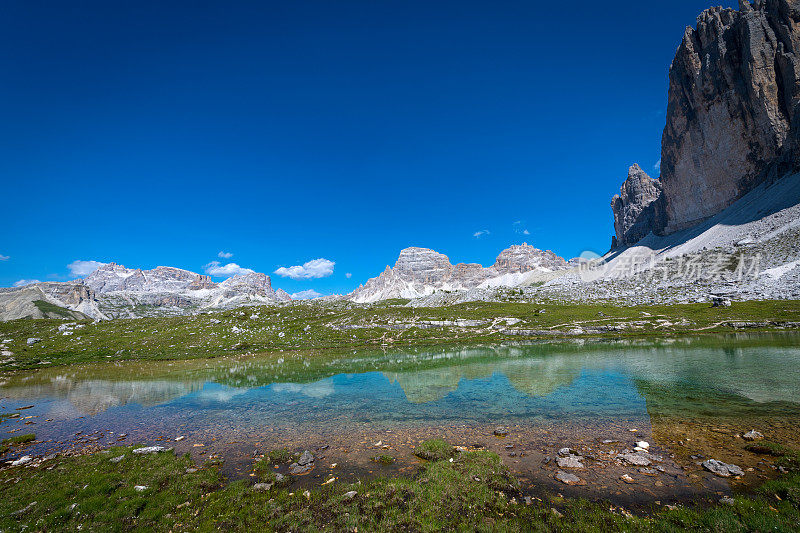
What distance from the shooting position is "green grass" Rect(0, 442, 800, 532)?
881 cm

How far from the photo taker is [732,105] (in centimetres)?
13738

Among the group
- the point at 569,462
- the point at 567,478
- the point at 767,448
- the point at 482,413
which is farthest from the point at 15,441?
the point at 767,448

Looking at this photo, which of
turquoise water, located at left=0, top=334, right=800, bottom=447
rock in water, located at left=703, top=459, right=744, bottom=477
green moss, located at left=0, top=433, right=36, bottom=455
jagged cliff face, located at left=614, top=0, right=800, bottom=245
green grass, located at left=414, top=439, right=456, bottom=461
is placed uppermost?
jagged cliff face, located at left=614, top=0, right=800, bottom=245

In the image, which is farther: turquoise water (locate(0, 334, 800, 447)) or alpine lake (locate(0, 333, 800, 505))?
turquoise water (locate(0, 334, 800, 447))

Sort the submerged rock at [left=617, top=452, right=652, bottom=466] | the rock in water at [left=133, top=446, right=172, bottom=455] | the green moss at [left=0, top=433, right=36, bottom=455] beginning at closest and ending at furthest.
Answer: the submerged rock at [left=617, top=452, right=652, bottom=466] < the rock in water at [left=133, top=446, right=172, bottom=455] < the green moss at [left=0, top=433, right=36, bottom=455]

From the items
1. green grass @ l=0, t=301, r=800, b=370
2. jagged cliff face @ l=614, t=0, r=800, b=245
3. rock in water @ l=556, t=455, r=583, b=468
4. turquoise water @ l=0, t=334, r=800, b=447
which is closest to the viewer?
rock in water @ l=556, t=455, r=583, b=468

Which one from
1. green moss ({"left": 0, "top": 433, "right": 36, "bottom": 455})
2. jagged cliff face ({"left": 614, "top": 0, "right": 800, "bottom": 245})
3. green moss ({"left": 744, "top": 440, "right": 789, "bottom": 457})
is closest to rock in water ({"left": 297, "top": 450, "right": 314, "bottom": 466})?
green moss ({"left": 0, "top": 433, "right": 36, "bottom": 455})

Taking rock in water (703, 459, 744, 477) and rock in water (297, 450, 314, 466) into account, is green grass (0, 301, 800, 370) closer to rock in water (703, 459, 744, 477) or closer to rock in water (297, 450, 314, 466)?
rock in water (297, 450, 314, 466)

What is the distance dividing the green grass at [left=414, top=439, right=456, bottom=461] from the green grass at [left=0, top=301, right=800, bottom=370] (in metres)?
42.2

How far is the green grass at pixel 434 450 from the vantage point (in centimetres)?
1402

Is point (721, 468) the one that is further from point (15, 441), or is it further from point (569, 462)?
point (15, 441)

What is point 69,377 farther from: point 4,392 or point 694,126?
point 694,126

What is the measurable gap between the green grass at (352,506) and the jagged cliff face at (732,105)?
17379 cm

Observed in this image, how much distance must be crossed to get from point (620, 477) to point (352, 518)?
9.50 meters
